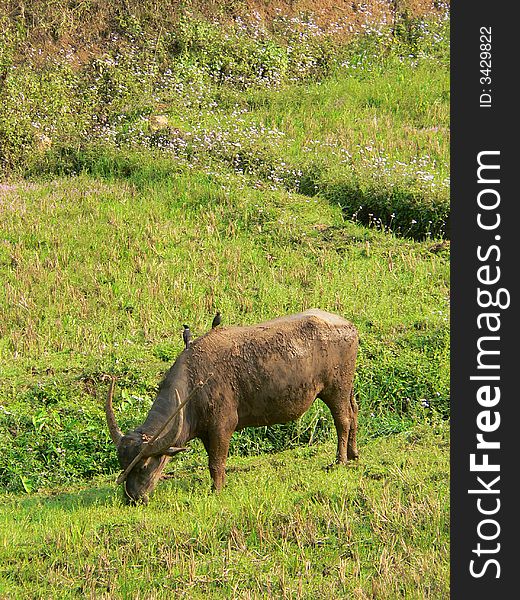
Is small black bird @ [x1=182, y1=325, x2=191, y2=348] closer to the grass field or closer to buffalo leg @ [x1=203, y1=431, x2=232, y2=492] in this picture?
buffalo leg @ [x1=203, y1=431, x2=232, y2=492]

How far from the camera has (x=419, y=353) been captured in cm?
1176

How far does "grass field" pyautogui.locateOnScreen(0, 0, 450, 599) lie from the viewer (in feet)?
24.9

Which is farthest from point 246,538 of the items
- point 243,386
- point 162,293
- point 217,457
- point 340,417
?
point 162,293

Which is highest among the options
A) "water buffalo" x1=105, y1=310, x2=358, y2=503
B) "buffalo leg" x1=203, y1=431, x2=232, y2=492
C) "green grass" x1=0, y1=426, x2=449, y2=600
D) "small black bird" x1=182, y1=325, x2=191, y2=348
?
"small black bird" x1=182, y1=325, x2=191, y2=348

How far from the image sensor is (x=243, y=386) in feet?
29.7

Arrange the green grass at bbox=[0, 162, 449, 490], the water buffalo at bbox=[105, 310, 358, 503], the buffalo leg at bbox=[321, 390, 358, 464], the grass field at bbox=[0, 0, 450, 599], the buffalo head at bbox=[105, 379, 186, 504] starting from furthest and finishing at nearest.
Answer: the green grass at bbox=[0, 162, 449, 490] < the buffalo leg at bbox=[321, 390, 358, 464] < the water buffalo at bbox=[105, 310, 358, 503] < the buffalo head at bbox=[105, 379, 186, 504] < the grass field at bbox=[0, 0, 450, 599]

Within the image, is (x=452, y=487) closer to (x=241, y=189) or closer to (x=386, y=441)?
(x=386, y=441)

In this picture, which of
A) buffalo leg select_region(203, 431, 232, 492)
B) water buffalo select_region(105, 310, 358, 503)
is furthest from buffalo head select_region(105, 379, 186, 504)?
buffalo leg select_region(203, 431, 232, 492)

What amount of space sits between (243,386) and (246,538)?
5.50ft

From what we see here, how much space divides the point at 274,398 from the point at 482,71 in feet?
10.4

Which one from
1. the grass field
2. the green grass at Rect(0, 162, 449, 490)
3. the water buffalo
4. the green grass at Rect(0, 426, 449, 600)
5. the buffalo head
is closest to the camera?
the green grass at Rect(0, 426, 449, 600)

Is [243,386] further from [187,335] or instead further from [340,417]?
[340,417]

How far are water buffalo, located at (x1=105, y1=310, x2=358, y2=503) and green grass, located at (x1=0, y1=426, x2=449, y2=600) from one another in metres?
0.35

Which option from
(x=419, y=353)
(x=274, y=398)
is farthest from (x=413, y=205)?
(x=274, y=398)
